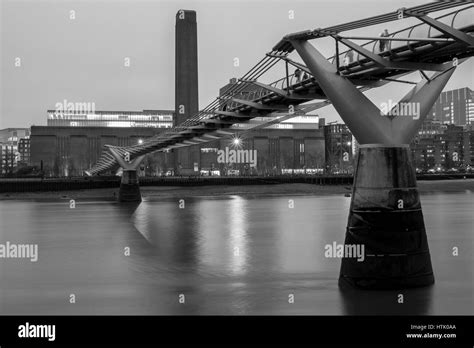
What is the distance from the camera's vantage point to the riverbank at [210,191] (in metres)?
90.7

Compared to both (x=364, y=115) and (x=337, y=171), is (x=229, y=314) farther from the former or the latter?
(x=337, y=171)

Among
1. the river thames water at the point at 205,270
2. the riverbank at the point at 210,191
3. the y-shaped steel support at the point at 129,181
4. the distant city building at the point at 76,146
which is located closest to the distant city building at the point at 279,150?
the distant city building at the point at 76,146

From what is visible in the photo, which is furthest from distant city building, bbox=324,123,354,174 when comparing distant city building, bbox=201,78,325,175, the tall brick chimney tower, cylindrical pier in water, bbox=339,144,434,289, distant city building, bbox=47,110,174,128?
cylindrical pier in water, bbox=339,144,434,289

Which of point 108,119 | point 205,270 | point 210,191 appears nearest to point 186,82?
point 108,119

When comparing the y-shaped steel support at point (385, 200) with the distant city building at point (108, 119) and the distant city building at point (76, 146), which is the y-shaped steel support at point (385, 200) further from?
the distant city building at point (108, 119)

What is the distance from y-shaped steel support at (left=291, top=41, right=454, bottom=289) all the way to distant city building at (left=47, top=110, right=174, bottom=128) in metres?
148

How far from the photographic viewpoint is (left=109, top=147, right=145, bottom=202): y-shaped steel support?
7400 centimetres

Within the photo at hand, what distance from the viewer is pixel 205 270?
2428 cm

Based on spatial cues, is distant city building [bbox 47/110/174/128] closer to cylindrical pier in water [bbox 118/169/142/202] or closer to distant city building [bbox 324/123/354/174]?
distant city building [bbox 324/123/354/174]

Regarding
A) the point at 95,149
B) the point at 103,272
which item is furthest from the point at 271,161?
the point at 103,272

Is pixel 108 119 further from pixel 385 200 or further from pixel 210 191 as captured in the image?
pixel 385 200

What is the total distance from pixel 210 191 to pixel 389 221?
84.2 metres
